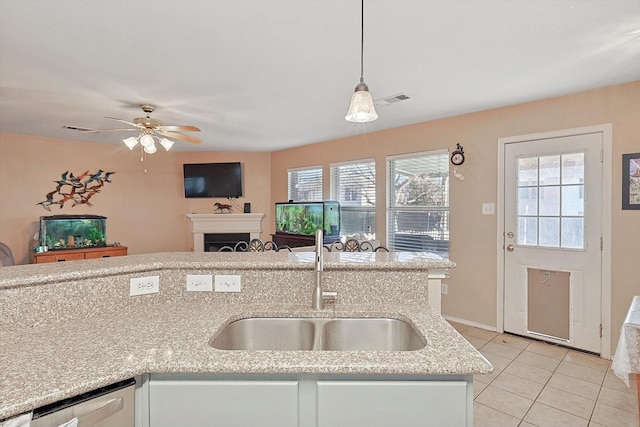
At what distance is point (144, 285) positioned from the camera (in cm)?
138

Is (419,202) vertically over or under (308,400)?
over

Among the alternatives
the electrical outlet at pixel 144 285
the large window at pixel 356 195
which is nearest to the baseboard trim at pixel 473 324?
the large window at pixel 356 195

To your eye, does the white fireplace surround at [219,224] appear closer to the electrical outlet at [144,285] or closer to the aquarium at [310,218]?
the aquarium at [310,218]

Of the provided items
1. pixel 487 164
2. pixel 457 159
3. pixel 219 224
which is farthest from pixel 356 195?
pixel 219 224

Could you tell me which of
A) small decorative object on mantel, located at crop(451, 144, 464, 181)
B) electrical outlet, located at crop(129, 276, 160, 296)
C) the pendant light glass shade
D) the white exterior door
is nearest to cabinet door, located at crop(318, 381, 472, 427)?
electrical outlet, located at crop(129, 276, 160, 296)

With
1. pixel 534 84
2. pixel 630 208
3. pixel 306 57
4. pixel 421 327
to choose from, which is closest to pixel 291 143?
pixel 306 57

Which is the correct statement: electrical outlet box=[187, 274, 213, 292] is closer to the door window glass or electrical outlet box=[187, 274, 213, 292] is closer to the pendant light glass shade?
the pendant light glass shade

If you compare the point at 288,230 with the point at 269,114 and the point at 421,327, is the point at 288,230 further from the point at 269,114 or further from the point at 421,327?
the point at 421,327

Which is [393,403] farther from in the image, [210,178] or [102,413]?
[210,178]

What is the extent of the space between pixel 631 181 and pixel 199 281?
3351mm

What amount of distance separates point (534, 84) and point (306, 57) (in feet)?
6.34

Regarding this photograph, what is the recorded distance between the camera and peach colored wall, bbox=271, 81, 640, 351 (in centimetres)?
274

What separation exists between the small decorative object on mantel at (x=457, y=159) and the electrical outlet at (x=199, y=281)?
3.11m

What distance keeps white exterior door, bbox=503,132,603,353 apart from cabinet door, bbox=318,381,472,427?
282 centimetres
